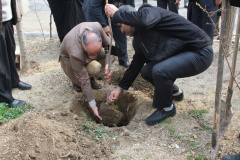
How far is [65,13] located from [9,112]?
7.78ft

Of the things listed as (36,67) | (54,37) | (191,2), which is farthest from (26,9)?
(191,2)

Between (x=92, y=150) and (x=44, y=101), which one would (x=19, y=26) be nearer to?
(x=44, y=101)

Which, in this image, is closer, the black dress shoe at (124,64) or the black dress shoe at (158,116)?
the black dress shoe at (158,116)

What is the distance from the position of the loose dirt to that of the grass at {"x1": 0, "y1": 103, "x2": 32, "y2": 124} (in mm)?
138

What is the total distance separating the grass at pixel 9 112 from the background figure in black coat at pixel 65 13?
2.11 m

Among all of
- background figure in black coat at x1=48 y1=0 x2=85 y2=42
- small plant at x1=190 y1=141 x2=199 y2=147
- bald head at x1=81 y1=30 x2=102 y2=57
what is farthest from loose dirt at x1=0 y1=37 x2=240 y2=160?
background figure in black coat at x1=48 y1=0 x2=85 y2=42

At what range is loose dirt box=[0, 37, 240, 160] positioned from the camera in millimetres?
2469

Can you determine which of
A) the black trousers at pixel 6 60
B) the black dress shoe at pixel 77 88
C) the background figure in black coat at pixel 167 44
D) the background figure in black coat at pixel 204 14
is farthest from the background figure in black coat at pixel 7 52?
the background figure in black coat at pixel 204 14

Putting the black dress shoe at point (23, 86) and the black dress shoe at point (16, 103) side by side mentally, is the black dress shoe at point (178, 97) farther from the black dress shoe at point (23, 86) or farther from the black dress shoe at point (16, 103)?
the black dress shoe at point (23, 86)

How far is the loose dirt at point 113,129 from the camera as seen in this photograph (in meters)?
2.47

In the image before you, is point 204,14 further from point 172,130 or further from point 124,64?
point 172,130

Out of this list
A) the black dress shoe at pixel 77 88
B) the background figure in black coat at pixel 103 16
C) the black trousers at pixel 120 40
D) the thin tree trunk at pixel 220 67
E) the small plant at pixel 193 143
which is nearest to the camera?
the thin tree trunk at pixel 220 67

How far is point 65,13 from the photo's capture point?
4.86 meters

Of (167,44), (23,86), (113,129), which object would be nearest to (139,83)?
(113,129)
